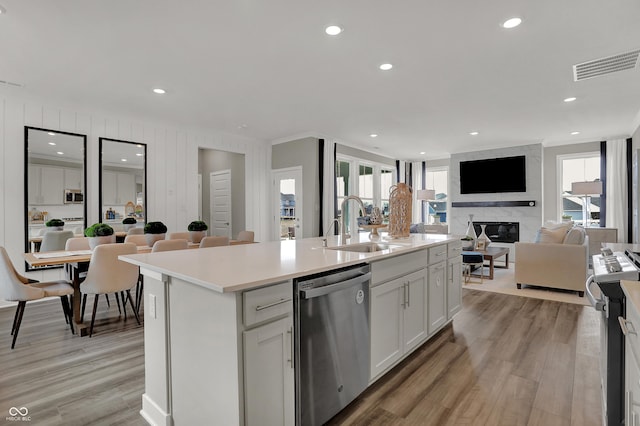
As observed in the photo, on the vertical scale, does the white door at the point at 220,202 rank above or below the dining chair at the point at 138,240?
above

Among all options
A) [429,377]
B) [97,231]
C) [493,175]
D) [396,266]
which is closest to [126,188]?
[97,231]

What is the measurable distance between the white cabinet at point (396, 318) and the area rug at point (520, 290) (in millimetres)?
2596

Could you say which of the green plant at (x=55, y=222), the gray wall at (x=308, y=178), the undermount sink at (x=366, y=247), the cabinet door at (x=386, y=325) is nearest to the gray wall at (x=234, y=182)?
the gray wall at (x=308, y=178)

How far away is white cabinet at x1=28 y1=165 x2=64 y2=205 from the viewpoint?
4172 mm

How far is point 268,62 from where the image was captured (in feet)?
10.5

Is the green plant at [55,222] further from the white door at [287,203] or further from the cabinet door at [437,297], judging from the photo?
the cabinet door at [437,297]

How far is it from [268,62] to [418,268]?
2409 millimetres

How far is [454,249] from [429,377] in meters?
1.41

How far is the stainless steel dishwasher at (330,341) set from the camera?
1558mm

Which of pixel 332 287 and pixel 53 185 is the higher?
pixel 53 185

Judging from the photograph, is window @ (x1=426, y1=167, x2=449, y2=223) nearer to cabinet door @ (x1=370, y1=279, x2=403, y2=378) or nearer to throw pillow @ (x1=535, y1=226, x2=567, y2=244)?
throw pillow @ (x1=535, y1=226, x2=567, y2=244)

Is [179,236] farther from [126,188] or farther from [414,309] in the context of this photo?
[414,309]

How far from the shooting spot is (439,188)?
9.34 m

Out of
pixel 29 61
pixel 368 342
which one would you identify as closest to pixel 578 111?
pixel 368 342
